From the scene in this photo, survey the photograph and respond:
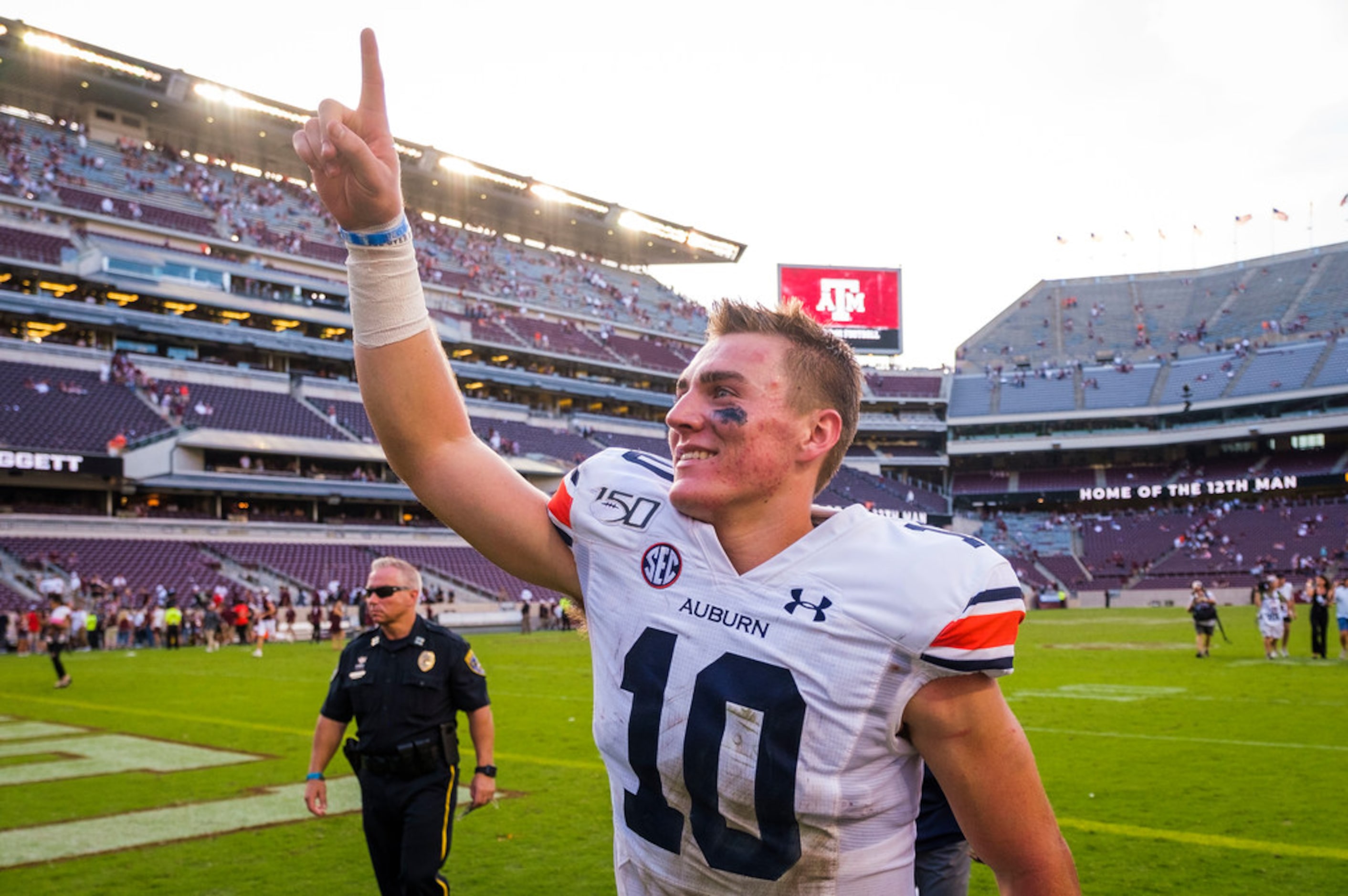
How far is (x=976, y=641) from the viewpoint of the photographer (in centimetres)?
199

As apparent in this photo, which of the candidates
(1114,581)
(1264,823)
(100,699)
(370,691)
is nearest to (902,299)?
(1114,581)

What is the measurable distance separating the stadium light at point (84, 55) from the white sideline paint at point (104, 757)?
46990mm

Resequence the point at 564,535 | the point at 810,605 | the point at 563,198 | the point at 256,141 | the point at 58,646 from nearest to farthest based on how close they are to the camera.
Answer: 1. the point at 810,605
2. the point at 564,535
3. the point at 58,646
4. the point at 256,141
5. the point at 563,198

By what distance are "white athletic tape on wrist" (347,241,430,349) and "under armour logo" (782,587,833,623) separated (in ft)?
3.34

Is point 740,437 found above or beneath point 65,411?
beneath

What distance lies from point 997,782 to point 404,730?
13.9 feet

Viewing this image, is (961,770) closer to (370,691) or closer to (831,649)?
(831,649)

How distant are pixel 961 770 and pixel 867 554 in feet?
1.49

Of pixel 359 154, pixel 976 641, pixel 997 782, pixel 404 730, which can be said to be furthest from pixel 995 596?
pixel 404 730

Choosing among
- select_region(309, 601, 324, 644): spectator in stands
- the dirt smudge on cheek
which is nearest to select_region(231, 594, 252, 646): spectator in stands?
select_region(309, 601, 324, 644): spectator in stands

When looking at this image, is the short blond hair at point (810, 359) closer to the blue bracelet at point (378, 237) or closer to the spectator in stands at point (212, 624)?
the blue bracelet at point (378, 237)

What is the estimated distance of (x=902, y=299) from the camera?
163 feet

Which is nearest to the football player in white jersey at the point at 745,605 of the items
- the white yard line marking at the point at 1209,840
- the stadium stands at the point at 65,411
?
the white yard line marking at the point at 1209,840

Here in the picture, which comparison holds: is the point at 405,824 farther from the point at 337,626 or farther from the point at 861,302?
the point at 861,302
